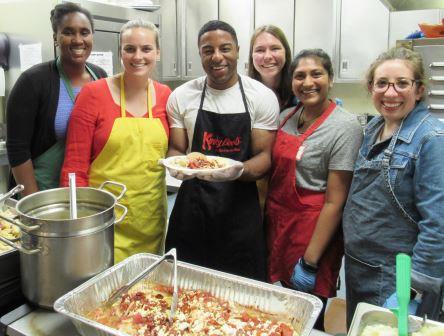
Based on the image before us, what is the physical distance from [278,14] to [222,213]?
3.03 metres

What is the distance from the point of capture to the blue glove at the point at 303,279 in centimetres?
165

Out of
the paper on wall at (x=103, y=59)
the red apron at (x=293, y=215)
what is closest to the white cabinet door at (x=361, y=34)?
the paper on wall at (x=103, y=59)

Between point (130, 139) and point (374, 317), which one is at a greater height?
point (130, 139)

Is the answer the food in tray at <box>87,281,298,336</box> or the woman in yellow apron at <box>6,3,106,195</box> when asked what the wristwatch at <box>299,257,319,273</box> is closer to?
the food in tray at <box>87,281,298,336</box>

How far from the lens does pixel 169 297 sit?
46.1 inches

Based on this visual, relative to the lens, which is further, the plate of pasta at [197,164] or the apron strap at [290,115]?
the apron strap at [290,115]

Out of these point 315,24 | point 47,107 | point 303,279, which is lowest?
point 303,279

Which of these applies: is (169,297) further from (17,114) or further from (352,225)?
(17,114)

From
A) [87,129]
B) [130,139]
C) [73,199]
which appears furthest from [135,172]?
[73,199]

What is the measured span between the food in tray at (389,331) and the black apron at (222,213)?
0.85 metres

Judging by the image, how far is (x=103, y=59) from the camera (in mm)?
3436

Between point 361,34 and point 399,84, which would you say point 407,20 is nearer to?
point 361,34

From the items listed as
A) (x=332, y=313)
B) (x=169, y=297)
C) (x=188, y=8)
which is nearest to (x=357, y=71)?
(x=188, y=8)

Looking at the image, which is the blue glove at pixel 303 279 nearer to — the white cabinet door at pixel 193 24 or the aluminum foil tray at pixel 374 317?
the aluminum foil tray at pixel 374 317
